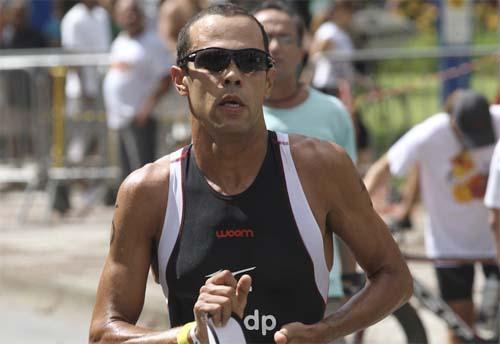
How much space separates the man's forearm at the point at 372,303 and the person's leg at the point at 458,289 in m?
3.76

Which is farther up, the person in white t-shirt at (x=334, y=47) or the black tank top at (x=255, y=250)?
the black tank top at (x=255, y=250)

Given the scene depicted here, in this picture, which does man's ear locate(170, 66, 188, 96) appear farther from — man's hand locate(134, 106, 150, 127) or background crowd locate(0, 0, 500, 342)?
man's hand locate(134, 106, 150, 127)

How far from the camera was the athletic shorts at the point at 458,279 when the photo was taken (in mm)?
7246

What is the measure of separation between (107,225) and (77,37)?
238 centimetres

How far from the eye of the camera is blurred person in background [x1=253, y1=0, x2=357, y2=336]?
18.6 ft

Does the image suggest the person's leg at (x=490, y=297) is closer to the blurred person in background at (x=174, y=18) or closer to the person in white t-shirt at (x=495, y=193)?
the person in white t-shirt at (x=495, y=193)

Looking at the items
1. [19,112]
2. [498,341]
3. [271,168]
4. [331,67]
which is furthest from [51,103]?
[271,168]

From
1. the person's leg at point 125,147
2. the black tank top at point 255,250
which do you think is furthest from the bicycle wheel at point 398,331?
the person's leg at point 125,147

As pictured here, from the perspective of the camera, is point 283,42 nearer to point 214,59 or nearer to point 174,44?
point 214,59

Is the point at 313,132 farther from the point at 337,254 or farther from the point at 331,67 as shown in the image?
the point at 331,67

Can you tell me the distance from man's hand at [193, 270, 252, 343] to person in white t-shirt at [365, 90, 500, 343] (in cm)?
385

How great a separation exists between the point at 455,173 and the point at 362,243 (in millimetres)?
3676

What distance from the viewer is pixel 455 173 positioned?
713 centimetres

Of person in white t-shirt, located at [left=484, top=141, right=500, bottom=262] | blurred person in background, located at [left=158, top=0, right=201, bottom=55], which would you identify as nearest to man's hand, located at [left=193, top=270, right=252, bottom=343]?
person in white t-shirt, located at [left=484, top=141, right=500, bottom=262]
